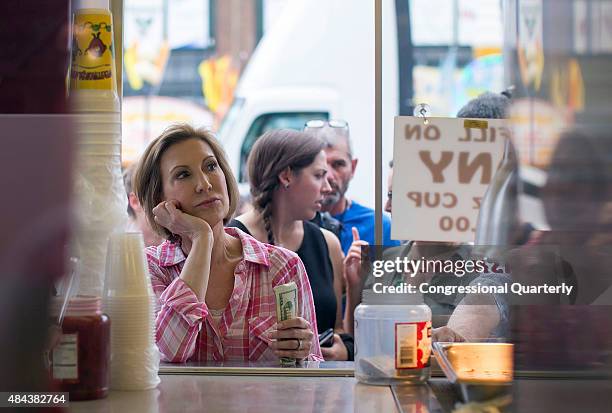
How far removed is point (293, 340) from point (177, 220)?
1.60 ft

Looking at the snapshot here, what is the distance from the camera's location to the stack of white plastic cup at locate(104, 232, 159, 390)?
159 cm

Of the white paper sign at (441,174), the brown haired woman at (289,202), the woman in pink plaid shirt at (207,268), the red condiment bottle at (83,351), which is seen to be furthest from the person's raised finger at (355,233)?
the red condiment bottle at (83,351)

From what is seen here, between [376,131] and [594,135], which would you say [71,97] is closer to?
[594,135]

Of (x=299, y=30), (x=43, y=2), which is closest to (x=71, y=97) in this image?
(x=43, y=2)

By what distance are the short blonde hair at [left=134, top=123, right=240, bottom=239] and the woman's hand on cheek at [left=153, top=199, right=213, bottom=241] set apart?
0.22ft

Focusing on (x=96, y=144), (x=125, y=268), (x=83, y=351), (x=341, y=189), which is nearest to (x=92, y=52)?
(x=96, y=144)

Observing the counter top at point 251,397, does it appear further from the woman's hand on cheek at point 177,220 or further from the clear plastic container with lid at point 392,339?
the woman's hand on cheek at point 177,220

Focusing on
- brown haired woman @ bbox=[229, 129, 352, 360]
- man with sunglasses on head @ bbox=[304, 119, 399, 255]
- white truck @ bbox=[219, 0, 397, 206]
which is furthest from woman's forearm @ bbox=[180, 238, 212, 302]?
white truck @ bbox=[219, 0, 397, 206]

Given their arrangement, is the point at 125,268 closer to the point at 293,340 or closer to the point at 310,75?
the point at 293,340

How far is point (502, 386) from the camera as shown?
1.29m

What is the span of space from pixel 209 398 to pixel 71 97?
2.90 ft

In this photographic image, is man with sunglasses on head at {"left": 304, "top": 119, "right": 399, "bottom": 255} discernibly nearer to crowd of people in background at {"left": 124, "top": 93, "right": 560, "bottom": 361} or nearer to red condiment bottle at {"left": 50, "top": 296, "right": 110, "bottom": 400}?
crowd of people in background at {"left": 124, "top": 93, "right": 560, "bottom": 361}

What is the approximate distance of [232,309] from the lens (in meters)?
2.42

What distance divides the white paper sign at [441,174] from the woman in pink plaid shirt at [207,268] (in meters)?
0.33
